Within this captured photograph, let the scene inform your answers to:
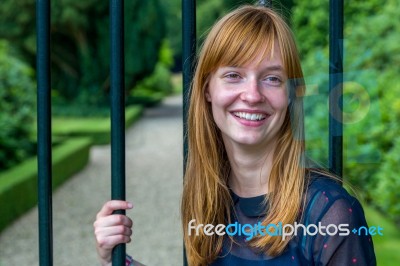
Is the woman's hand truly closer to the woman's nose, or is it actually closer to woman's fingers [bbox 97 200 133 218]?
woman's fingers [bbox 97 200 133 218]

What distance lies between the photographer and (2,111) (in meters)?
8.82

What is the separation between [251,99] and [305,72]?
395cm

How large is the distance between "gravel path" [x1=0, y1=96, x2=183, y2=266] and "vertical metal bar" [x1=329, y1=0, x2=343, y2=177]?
137 centimetres

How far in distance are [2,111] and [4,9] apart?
10.9 m

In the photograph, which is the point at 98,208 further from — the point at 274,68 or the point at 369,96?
the point at 274,68

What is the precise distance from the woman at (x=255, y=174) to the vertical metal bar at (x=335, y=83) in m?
0.06

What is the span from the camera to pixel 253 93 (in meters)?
1.11

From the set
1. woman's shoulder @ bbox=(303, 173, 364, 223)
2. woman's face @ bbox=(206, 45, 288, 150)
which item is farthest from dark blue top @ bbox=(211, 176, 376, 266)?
woman's face @ bbox=(206, 45, 288, 150)

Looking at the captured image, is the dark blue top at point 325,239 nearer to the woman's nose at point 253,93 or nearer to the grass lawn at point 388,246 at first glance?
the woman's nose at point 253,93

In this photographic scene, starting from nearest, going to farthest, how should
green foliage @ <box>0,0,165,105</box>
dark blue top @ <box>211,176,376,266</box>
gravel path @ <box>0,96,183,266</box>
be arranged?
1. dark blue top @ <box>211,176,376,266</box>
2. gravel path @ <box>0,96,183,266</box>
3. green foliage @ <box>0,0,165,105</box>

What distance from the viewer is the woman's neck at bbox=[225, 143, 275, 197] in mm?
1199

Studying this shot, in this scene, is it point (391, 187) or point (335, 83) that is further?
point (391, 187)

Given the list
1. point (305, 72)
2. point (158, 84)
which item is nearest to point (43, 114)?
point (305, 72)

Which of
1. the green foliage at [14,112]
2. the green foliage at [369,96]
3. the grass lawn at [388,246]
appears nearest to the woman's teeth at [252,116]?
the grass lawn at [388,246]
